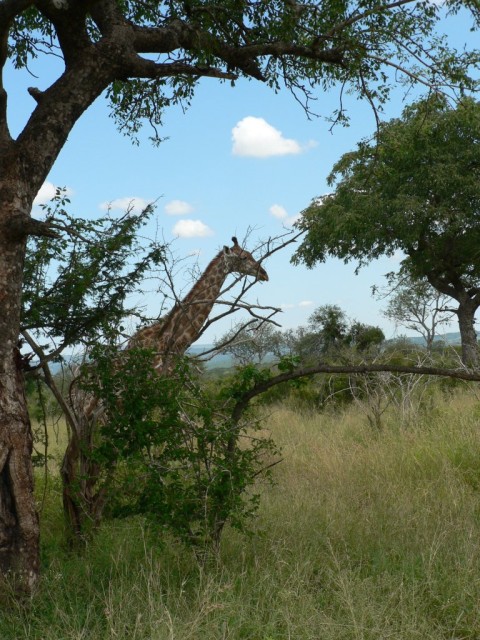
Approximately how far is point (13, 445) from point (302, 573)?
212 centimetres

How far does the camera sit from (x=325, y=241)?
84.5 ft

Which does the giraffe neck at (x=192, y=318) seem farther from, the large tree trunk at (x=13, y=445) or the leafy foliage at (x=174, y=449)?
the large tree trunk at (x=13, y=445)

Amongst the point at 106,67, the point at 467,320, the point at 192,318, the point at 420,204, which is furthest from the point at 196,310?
the point at 467,320

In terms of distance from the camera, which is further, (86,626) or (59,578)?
(59,578)

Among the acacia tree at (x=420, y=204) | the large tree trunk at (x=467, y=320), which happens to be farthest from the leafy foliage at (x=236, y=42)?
the large tree trunk at (x=467, y=320)

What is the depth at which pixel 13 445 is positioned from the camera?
4965 millimetres

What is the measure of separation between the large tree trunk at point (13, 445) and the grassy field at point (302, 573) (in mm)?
274

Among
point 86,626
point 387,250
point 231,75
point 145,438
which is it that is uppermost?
point 387,250

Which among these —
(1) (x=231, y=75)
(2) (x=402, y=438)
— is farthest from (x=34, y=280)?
(2) (x=402, y=438)

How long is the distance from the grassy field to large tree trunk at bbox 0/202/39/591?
274mm

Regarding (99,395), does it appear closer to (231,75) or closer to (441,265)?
(231,75)

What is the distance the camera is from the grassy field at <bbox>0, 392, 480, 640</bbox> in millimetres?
4293

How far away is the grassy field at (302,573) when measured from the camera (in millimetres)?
4293

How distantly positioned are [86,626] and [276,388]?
12.0m
